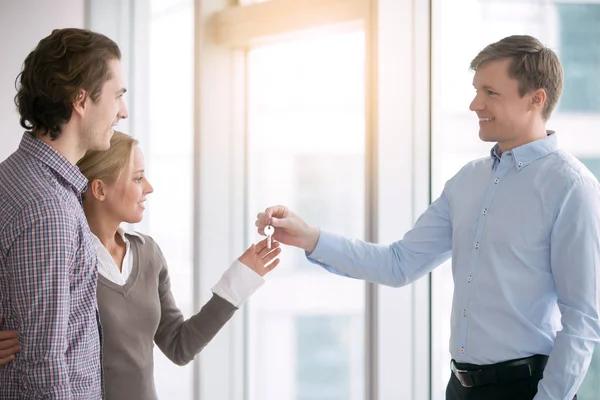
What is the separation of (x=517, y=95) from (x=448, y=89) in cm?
54

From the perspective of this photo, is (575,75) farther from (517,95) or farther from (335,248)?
(335,248)

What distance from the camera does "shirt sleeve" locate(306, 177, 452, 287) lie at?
2.17m

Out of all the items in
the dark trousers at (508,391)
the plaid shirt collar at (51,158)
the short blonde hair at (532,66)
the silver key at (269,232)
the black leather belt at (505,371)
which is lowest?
the dark trousers at (508,391)

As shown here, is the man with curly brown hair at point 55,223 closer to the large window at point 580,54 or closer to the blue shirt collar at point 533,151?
the blue shirt collar at point 533,151

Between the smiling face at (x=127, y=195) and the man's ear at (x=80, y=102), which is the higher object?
the man's ear at (x=80, y=102)

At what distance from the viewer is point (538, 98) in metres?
1.91

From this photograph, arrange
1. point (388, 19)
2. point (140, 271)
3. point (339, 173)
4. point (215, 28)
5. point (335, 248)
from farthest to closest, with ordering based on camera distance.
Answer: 1. point (215, 28)
2. point (339, 173)
3. point (388, 19)
4. point (335, 248)
5. point (140, 271)

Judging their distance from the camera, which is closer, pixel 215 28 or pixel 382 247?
pixel 382 247

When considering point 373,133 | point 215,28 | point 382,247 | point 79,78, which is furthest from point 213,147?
point 79,78

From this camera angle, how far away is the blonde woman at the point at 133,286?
6.55ft

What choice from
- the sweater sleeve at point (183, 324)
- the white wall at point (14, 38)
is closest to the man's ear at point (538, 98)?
the sweater sleeve at point (183, 324)

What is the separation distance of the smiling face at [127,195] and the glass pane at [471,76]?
925 millimetres

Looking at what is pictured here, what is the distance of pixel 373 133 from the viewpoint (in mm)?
2457

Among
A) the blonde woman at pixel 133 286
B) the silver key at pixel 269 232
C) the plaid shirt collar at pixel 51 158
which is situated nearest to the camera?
the plaid shirt collar at pixel 51 158
